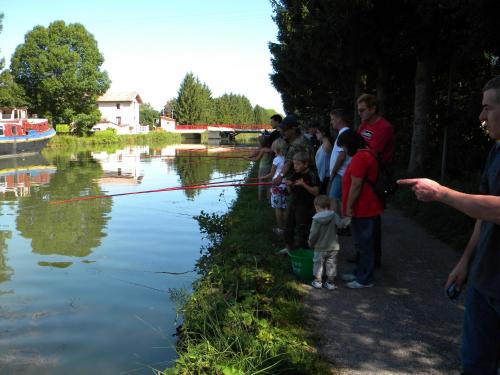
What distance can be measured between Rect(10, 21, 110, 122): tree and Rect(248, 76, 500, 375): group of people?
52.5 meters

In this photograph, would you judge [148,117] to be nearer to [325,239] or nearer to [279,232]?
[279,232]

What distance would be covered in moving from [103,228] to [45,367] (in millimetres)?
6290

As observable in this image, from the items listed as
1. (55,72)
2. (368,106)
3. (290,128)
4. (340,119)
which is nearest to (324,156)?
(290,128)

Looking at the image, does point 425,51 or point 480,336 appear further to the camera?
point 425,51

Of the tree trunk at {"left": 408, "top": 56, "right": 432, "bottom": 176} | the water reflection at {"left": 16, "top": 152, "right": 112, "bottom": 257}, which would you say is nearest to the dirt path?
the water reflection at {"left": 16, "top": 152, "right": 112, "bottom": 257}

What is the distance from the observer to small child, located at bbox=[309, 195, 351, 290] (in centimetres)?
519

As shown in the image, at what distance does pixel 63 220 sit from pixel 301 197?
7.65 m

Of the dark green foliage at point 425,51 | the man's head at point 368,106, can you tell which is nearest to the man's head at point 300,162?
the man's head at point 368,106

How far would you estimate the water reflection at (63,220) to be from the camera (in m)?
9.27

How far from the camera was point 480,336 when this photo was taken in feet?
7.88

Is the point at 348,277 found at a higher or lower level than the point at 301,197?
lower

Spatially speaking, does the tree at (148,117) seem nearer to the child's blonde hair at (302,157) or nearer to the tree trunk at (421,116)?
the tree trunk at (421,116)

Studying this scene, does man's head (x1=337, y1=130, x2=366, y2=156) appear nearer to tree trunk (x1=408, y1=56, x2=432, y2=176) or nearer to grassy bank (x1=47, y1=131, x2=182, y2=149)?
tree trunk (x1=408, y1=56, x2=432, y2=176)

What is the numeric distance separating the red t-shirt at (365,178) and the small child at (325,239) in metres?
0.22
